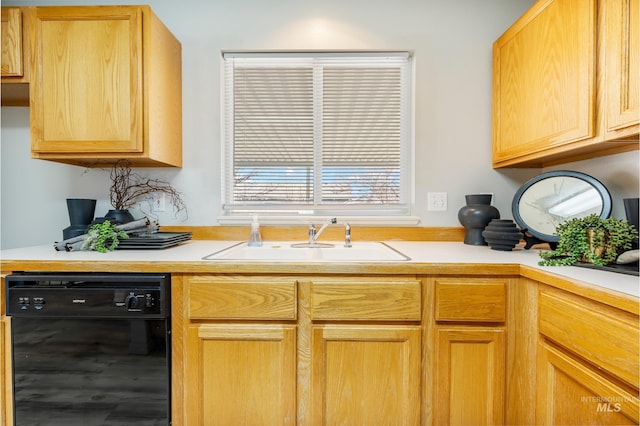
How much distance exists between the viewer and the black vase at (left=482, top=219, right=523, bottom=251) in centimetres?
143

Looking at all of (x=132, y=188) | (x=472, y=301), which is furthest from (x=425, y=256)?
(x=132, y=188)

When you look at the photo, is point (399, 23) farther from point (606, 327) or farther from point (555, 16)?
point (606, 327)

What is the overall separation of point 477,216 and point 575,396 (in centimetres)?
88

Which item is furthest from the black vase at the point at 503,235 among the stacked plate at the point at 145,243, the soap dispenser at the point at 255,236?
the stacked plate at the point at 145,243

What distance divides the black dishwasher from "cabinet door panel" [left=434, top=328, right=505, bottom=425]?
1.08 metres

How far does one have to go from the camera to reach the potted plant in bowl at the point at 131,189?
1.82m

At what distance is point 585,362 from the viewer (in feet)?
2.95

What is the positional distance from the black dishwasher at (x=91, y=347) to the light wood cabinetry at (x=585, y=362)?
139cm

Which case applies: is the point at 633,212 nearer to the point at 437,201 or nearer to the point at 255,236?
the point at 437,201

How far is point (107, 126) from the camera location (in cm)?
149

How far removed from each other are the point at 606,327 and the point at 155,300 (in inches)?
57.5

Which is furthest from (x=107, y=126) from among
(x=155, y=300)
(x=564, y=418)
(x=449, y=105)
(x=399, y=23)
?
(x=564, y=418)

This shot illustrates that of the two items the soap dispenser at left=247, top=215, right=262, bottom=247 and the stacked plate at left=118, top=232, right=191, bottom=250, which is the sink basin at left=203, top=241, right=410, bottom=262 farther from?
the stacked plate at left=118, top=232, right=191, bottom=250

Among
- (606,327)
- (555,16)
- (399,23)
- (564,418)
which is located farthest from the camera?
(399,23)
